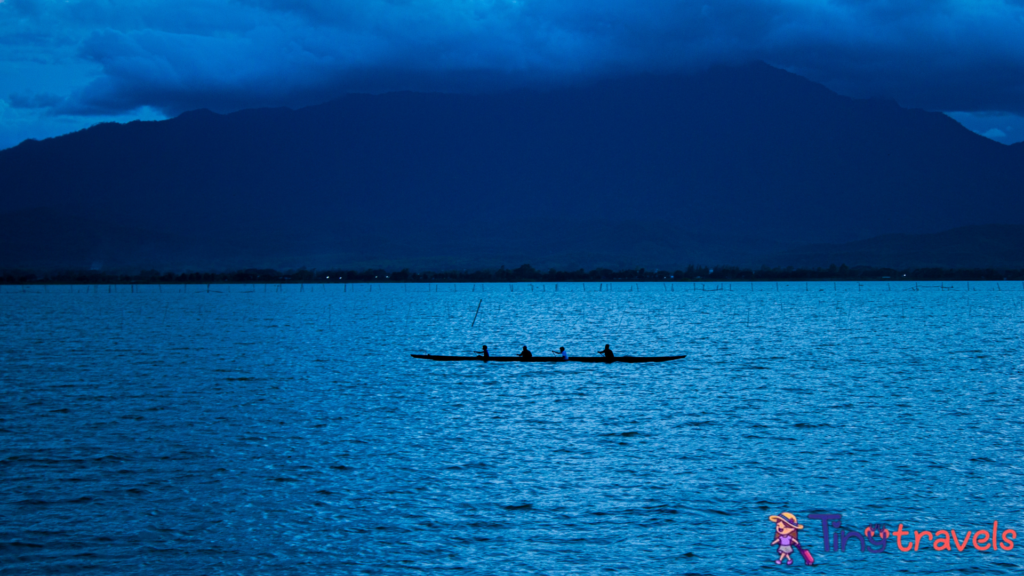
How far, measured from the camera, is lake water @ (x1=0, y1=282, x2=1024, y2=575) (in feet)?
79.0

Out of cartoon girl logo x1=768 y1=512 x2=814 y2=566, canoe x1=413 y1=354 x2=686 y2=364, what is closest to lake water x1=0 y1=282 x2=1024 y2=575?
cartoon girl logo x1=768 y1=512 x2=814 y2=566

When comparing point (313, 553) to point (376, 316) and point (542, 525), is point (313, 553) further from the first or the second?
point (376, 316)

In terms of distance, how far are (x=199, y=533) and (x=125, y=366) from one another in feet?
167

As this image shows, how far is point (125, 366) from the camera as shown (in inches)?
2820

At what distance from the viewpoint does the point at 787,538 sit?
80.4 ft

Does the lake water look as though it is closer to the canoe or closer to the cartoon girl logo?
the cartoon girl logo

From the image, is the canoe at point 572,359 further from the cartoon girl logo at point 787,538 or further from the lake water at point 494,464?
→ the cartoon girl logo at point 787,538

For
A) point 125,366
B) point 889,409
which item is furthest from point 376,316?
point 889,409

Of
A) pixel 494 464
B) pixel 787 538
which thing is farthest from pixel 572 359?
pixel 787 538

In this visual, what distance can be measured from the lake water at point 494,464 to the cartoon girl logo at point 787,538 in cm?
36

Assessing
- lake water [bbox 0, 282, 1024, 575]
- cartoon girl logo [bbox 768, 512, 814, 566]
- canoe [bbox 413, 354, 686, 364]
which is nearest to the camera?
cartoon girl logo [bbox 768, 512, 814, 566]

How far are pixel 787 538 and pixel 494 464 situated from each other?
12.5 metres

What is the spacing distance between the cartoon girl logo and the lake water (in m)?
0.36

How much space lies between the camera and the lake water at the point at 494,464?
24094 millimetres
